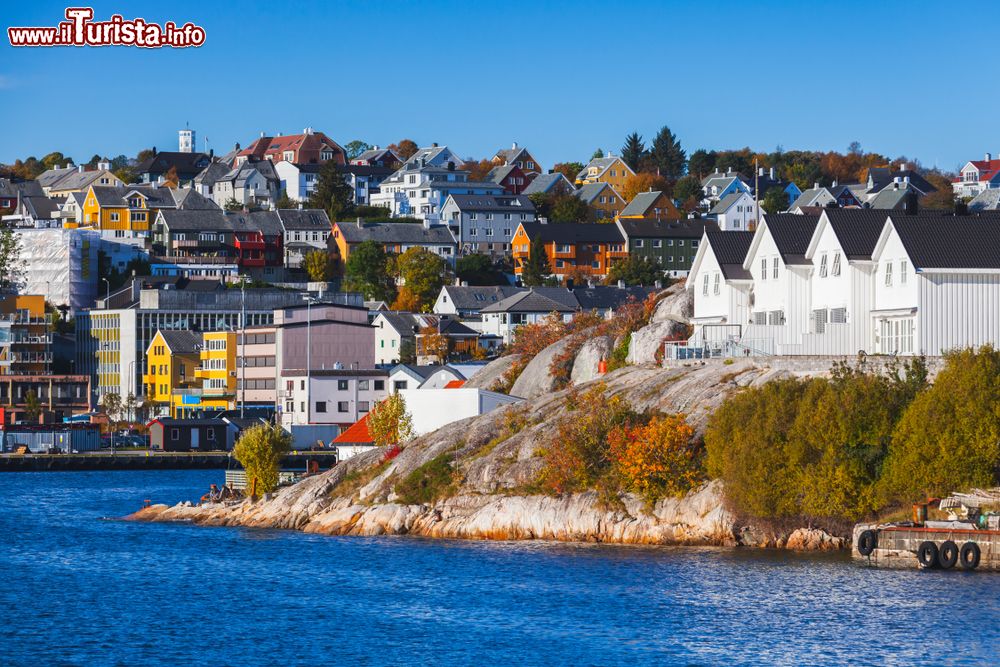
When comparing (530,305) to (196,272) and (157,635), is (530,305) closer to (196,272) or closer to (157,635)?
(196,272)

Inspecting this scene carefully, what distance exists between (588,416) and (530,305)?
84813mm

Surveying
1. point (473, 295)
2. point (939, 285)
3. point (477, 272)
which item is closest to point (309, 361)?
point (473, 295)

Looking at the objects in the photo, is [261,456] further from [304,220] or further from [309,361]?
[304,220]

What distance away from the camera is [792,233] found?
7606 cm

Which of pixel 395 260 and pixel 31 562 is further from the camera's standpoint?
pixel 395 260

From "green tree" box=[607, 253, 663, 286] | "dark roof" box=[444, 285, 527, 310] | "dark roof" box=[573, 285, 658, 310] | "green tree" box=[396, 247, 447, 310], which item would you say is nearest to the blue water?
"dark roof" box=[573, 285, 658, 310]

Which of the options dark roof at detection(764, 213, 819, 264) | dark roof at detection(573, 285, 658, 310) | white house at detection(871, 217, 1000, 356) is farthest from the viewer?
dark roof at detection(573, 285, 658, 310)

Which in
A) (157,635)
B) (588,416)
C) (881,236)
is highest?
(881,236)

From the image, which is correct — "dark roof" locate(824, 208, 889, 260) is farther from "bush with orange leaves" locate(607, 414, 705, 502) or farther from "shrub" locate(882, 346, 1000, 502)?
"shrub" locate(882, 346, 1000, 502)

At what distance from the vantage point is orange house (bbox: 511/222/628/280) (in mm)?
183625

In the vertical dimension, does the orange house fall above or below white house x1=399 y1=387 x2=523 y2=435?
above

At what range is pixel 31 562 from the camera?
222 feet

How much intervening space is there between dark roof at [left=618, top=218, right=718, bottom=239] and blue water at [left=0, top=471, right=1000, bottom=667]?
Answer: 11856 centimetres

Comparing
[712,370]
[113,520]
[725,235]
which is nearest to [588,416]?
[712,370]
